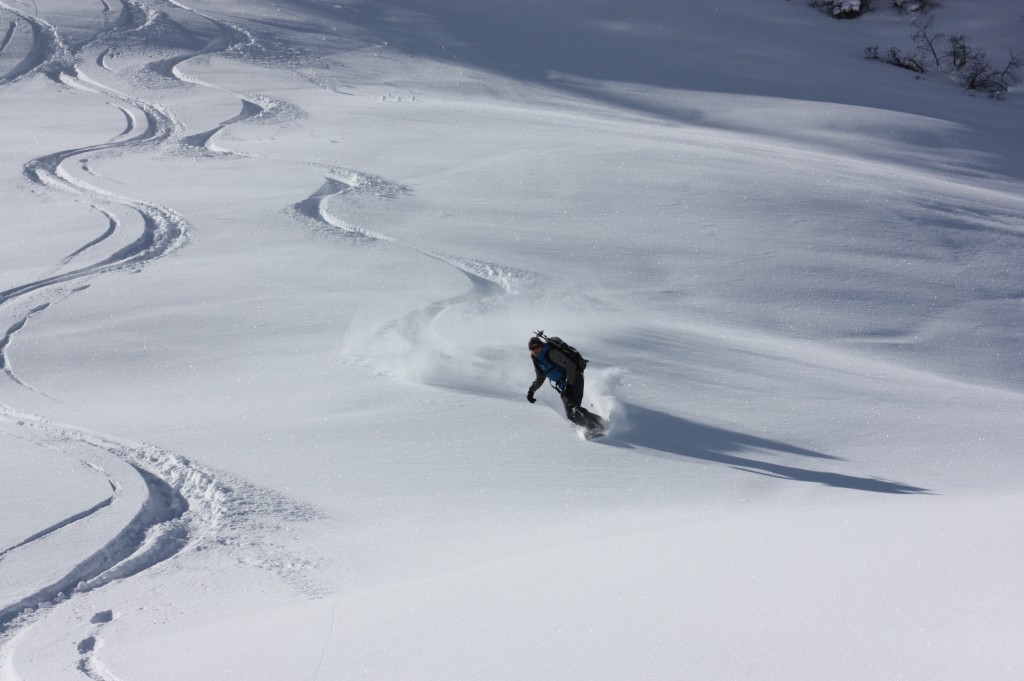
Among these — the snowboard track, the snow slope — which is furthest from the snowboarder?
the snowboard track

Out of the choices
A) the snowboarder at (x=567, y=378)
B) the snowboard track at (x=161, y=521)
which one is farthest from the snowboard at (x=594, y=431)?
the snowboard track at (x=161, y=521)

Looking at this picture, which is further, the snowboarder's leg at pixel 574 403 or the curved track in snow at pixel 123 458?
the snowboarder's leg at pixel 574 403

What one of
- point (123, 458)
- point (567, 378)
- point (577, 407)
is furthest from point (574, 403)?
point (123, 458)

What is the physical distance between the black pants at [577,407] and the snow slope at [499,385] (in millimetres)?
157

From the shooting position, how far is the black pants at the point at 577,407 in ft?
21.9

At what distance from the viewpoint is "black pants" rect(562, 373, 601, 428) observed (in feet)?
21.9

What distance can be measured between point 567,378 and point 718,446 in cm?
127

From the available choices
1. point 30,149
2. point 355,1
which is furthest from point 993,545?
point 355,1

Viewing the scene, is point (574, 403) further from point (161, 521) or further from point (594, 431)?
point (161, 521)

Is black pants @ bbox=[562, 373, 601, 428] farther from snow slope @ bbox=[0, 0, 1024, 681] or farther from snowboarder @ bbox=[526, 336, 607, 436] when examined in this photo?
snow slope @ bbox=[0, 0, 1024, 681]

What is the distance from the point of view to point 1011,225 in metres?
11.6

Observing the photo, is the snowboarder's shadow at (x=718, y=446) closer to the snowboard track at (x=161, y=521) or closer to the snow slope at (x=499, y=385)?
the snow slope at (x=499, y=385)

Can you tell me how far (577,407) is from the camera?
6.75 m

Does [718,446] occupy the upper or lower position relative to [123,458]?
upper
